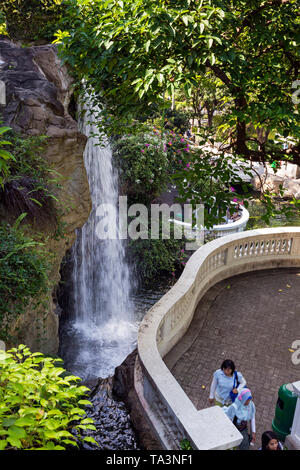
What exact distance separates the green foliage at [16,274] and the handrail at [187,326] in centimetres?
207

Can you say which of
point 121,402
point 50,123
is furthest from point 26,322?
point 50,123

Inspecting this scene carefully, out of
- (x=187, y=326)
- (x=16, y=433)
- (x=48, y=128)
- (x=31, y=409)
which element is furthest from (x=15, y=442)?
(x=48, y=128)

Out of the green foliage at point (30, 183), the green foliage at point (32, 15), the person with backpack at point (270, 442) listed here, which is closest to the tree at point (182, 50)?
the green foliage at point (30, 183)

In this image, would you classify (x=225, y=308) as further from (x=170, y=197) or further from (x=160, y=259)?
(x=170, y=197)

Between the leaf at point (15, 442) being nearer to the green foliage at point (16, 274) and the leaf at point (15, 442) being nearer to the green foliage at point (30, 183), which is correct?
the green foliage at point (16, 274)

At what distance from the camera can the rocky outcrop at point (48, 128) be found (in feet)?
27.6

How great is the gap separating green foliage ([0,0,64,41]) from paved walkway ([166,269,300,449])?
39.8 ft

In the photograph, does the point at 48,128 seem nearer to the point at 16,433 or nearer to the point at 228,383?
the point at 228,383

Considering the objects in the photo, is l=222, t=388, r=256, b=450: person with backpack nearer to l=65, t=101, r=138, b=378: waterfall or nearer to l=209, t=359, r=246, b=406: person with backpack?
l=209, t=359, r=246, b=406: person with backpack

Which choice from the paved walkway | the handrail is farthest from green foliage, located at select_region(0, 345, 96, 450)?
the paved walkway

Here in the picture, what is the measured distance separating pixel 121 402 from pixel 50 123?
244 inches

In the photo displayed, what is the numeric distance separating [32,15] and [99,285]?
1088 centimetres

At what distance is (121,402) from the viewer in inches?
301

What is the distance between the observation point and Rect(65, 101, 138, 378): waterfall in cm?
1071
